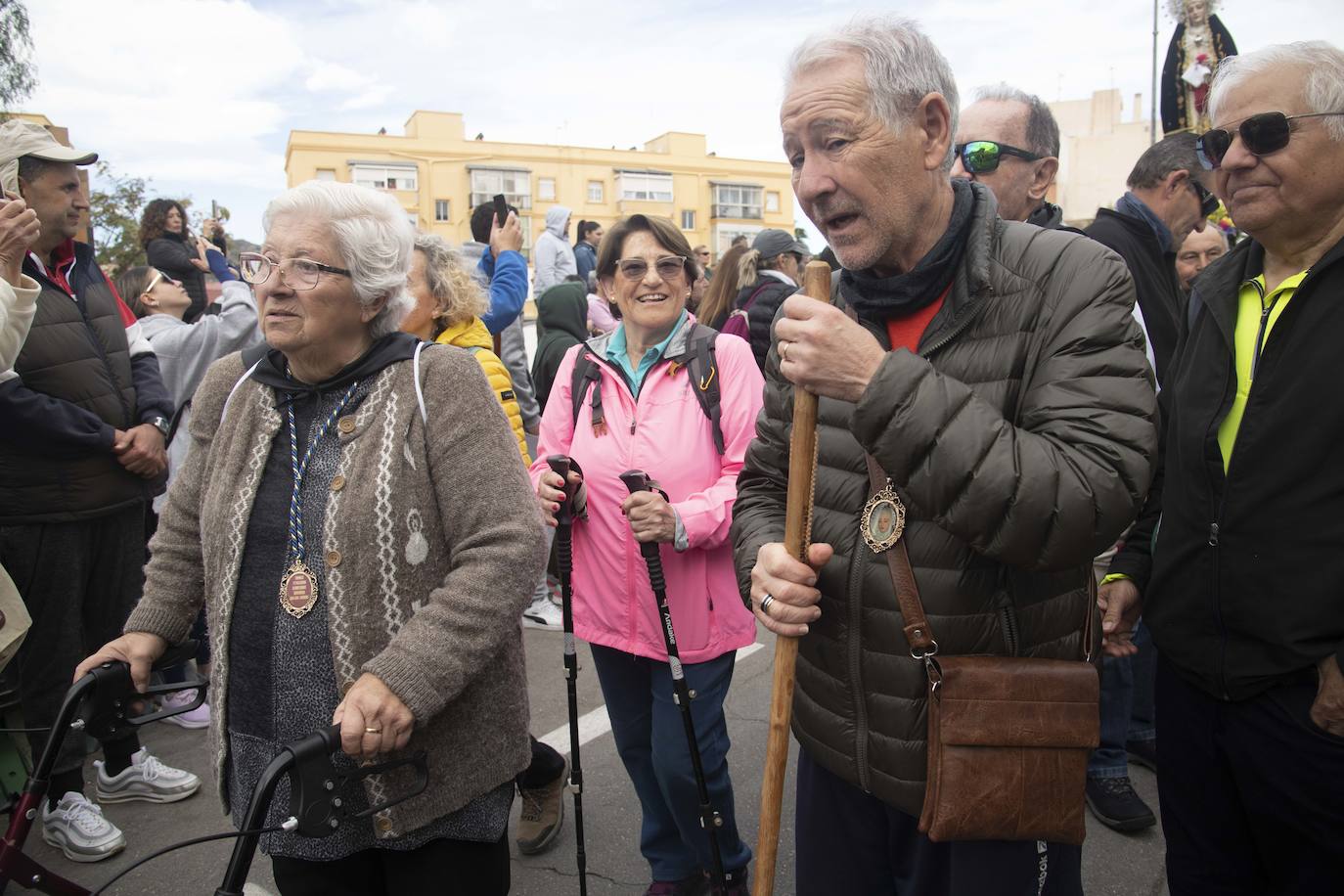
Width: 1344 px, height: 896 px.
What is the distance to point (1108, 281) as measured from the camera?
157 centimetres

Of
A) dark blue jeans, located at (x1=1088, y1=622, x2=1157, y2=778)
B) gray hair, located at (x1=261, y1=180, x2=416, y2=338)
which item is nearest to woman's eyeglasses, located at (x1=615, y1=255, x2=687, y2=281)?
gray hair, located at (x1=261, y1=180, x2=416, y2=338)

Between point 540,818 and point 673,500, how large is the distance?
1515mm

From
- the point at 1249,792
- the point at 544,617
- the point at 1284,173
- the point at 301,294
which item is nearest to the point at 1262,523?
the point at 1249,792

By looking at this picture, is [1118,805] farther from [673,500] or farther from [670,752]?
[673,500]

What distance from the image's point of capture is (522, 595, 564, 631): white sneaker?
5922mm

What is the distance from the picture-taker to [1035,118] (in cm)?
359

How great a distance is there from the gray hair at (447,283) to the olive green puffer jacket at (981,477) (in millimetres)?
2255

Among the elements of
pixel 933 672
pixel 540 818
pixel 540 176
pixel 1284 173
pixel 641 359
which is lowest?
pixel 540 818

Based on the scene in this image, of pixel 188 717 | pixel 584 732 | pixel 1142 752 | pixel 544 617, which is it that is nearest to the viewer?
pixel 1142 752

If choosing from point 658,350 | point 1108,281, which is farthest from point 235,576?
point 1108,281

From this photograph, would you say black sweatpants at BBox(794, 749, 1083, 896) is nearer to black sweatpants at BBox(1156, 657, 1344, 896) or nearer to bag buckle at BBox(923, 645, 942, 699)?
bag buckle at BBox(923, 645, 942, 699)

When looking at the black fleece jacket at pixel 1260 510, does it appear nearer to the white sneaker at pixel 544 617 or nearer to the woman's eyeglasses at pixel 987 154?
the woman's eyeglasses at pixel 987 154

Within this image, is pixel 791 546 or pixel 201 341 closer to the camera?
pixel 791 546

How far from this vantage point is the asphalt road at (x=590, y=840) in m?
3.24
